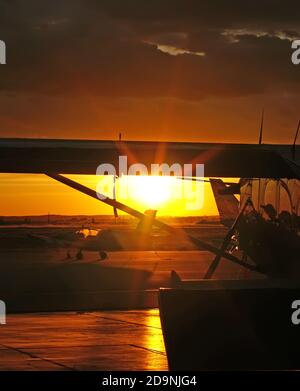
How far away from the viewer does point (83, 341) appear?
11.9 m

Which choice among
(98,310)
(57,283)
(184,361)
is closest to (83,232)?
(57,283)

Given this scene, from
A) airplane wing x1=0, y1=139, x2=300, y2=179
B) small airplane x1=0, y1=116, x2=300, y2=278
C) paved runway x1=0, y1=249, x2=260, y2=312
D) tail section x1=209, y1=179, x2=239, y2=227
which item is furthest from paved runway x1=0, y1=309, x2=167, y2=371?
tail section x1=209, y1=179, x2=239, y2=227

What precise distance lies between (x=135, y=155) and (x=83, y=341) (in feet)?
8.63

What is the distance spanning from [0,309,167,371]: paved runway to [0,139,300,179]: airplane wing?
7.29 feet

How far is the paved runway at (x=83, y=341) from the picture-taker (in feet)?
32.8

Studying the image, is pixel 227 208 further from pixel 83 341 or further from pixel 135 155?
pixel 83 341

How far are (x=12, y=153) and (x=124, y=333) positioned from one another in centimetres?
283

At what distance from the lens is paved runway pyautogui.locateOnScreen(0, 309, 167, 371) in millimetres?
10008

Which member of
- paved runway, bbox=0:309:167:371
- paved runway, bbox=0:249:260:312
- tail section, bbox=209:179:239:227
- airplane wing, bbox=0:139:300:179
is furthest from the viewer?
tail section, bbox=209:179:239:227

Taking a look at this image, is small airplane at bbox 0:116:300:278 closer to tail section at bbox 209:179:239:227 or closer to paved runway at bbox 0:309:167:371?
paved runway at bbox 0:309:167:371

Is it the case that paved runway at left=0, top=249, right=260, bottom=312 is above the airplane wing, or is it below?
below

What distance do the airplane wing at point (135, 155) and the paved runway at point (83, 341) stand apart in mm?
2223

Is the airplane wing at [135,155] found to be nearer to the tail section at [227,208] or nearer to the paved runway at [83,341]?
the paved runway at [83,341]

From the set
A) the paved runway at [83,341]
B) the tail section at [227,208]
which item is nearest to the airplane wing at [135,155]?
the paved runway at [83,341]
